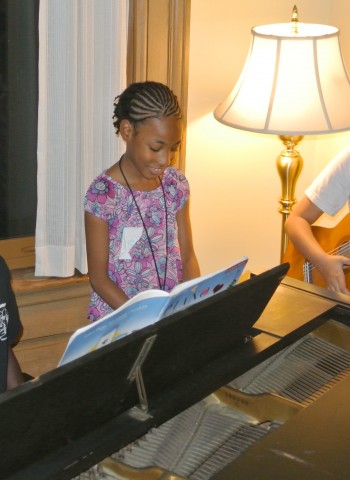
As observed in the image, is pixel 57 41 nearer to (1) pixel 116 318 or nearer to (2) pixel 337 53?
(2) pixel 337 53

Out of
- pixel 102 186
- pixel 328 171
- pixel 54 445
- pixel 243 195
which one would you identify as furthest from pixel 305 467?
pixel 243 195

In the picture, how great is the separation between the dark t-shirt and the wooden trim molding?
1.03 metres

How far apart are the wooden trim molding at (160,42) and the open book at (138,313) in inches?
49.3

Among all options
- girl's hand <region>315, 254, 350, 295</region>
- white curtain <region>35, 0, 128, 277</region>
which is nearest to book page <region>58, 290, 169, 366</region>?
girl's hand <region>315, 254, 350, 295</region>

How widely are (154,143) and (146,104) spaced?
10cm

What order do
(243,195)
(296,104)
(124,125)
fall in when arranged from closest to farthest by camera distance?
1. (124,125)
2. (296,104)
3. (243,195)

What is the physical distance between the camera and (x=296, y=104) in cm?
241

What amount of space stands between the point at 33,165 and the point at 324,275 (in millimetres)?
984

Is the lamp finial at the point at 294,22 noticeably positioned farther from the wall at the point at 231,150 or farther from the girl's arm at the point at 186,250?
the girl's arm at the point at 186,250

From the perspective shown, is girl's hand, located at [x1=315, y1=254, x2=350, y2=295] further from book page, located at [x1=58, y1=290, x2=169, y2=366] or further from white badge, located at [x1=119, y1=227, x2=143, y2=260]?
book page, located at [x1=58, y1=290, x2=169, y2=366]

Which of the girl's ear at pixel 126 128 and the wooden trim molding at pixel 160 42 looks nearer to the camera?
the girl's ear at pixel 126 128

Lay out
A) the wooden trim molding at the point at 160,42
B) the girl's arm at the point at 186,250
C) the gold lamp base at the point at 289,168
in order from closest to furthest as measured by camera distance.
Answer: the girl's arm at the point at 186,250 → the wooden trim molding at the point at 160,42 → the gold lamp base at the point at 289,168

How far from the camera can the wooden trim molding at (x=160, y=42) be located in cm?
244

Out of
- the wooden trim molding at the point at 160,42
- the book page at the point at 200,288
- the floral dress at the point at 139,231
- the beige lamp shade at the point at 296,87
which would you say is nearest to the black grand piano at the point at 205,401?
the book page at the point at 200,288
